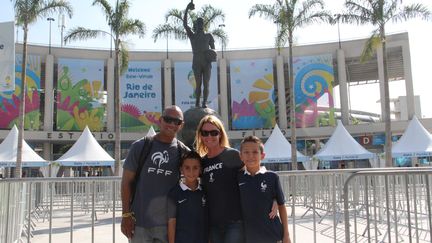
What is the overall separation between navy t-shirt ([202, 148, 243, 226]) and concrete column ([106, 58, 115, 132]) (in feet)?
116

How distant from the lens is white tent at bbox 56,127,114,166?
21.2m

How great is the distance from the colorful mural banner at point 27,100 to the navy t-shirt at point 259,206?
35028 mm

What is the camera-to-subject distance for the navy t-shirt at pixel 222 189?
353 cm

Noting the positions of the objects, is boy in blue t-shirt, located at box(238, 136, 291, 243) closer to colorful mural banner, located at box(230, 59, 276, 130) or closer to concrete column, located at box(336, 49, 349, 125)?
colorful mural banner, located at box(230, 59, 276, 130)

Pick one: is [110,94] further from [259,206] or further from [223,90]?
[259,206]

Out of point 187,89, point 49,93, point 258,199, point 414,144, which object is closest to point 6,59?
point 258,199

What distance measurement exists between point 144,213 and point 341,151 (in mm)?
20515

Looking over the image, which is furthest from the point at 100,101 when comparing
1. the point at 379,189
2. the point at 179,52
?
the point at 379,189

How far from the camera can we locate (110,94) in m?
38.6

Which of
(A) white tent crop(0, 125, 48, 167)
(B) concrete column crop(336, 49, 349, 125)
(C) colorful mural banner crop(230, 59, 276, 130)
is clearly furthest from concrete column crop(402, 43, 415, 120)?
(A) white tent crop(0, 125, 48, 167)

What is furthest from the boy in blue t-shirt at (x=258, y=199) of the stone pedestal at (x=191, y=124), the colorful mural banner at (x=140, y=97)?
the colorful mural banner at (x=140, y=97)

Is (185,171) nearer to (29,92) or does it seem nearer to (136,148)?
(136,148)

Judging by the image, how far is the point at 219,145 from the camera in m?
3.76

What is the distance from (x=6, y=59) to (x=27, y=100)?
106 ft
